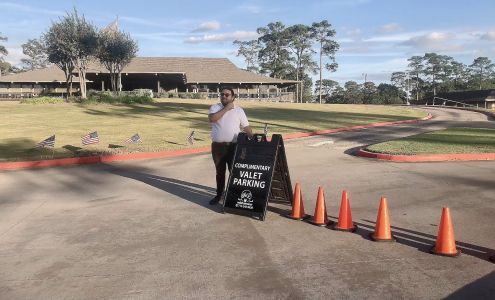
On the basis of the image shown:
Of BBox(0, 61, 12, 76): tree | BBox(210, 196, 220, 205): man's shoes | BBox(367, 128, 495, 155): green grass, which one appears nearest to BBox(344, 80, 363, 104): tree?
BBox(0, 61, 12, 76): tree

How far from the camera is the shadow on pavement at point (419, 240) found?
5.14 meters

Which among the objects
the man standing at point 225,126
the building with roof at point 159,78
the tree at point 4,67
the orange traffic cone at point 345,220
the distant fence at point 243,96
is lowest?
the orange traffic cone at point 345,220

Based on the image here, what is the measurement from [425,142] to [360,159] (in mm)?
3762

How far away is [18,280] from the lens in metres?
4.62

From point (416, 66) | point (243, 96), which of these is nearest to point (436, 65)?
point (416, 66)

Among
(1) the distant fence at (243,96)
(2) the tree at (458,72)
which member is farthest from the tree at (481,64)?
(1) the distant fence at (243,96)

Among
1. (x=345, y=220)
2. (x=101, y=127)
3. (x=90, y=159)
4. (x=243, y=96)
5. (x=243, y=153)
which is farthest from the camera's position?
(x=243, y=96)

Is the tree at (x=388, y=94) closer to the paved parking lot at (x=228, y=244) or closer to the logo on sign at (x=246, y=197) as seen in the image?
the paved parking lot at (x=228, y=244)

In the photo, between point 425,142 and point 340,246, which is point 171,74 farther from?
point 340,246

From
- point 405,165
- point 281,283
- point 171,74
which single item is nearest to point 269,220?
point 281,283

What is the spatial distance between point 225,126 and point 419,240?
310 centimetres

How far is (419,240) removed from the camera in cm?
561

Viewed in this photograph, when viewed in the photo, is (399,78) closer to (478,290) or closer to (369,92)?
(369,92)

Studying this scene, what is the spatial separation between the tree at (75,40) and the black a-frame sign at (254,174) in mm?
32360
